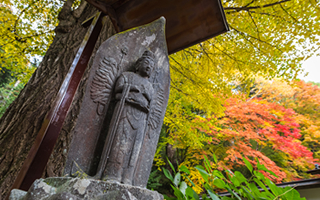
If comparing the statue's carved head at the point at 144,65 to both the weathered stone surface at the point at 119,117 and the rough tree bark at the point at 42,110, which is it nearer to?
the weathered stone surface at the point at 119,117

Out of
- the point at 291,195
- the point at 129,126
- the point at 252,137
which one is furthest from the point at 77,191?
the point at 252,137

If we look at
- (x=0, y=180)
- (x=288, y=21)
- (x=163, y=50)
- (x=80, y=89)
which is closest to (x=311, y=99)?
(x=288, y=21)

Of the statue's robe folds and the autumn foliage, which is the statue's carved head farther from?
the autumn foliage

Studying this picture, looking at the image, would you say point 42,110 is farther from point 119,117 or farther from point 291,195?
point 291,195

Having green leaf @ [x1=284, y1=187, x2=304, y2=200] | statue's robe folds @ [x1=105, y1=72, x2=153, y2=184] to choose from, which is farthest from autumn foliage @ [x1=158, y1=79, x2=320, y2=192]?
green leaf @ [x1=284, y1=187, x2=304, y2=200]

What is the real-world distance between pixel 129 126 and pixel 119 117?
0.40ft

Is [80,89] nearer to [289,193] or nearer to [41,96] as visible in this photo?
[41,96]

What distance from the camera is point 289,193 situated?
840 millimetres

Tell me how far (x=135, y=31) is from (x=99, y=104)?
3.48 feet

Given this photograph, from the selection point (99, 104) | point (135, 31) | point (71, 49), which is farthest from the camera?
point (71, 49)

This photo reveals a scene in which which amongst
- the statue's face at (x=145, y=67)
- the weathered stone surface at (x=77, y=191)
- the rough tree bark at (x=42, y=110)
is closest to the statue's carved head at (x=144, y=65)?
the statue's face at (x=145, y=67)

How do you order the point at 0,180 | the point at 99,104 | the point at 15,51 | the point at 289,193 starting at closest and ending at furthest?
the point at 289,193 < the point at 99,104 < the point at 0,180 < the point at 15,51

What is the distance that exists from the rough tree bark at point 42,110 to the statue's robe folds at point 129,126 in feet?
3.13

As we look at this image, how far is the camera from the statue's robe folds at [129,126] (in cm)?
141
